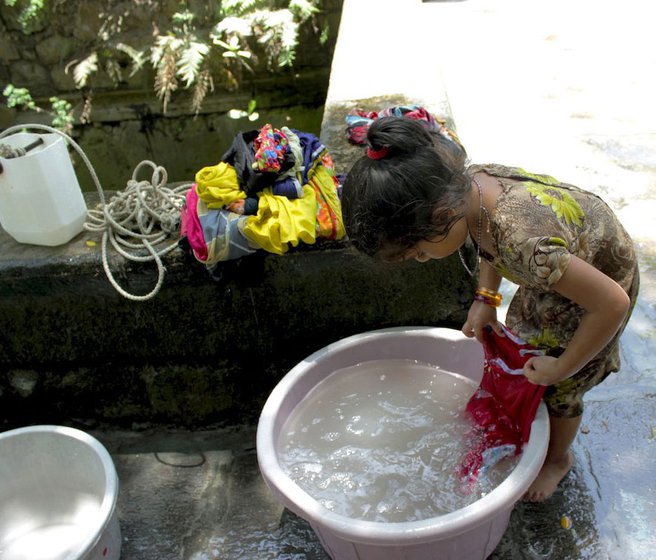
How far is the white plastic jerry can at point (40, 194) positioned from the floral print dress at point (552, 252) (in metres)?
1.39

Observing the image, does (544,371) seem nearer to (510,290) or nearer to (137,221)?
(510,290)

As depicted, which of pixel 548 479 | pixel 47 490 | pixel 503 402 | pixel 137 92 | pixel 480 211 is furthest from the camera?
pixel 137 92

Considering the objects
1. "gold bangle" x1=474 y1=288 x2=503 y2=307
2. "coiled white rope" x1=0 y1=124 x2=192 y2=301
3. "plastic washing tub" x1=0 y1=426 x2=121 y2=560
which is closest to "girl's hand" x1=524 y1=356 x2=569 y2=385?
"gold bangle" x1=474 y1=288 x2=503 y2=307

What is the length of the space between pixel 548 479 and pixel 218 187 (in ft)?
4.65

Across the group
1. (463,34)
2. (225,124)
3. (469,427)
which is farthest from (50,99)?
(469,427)

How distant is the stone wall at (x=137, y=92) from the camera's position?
5.87 m

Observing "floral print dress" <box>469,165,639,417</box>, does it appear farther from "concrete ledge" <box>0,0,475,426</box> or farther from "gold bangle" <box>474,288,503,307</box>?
"concrete ledge" <box>0,0,475,426</box>

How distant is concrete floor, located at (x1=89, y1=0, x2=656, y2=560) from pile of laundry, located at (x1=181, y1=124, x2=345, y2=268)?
89cm

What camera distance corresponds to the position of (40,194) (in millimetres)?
2191

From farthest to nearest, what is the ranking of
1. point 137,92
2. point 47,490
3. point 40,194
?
point 137,92
point 47,490
point 40,194

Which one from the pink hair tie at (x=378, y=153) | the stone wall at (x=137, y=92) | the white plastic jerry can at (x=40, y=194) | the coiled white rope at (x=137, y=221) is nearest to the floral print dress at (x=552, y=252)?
the pink hair tie at (x=378, y=153)

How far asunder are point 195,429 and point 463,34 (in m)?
4.68

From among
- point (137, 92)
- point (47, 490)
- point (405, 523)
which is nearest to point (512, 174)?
point (405, 523)

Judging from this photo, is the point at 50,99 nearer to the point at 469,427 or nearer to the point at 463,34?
the point at 463,34
